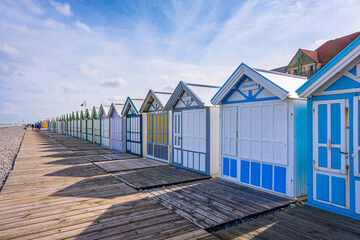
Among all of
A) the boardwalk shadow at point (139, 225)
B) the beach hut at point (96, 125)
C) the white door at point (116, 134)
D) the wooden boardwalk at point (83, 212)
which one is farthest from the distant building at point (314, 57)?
the boardwalk shadow at point (139, 225)

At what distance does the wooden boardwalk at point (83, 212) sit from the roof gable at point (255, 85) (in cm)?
392

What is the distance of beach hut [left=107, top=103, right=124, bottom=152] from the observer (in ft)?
52.8

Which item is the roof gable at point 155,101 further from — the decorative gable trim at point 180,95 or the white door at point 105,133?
the white door at point 105,133

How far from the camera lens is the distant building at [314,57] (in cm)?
2569

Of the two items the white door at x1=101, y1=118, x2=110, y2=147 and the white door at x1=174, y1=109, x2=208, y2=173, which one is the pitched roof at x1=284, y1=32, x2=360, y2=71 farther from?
the white door at x1=174, y1=109, x2=208, y2=173

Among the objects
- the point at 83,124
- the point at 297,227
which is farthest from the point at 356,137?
the point at 83,124

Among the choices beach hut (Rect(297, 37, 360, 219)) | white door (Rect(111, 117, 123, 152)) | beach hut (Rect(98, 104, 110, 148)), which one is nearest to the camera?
beach hut (Rect(297, 37, 360, 219))

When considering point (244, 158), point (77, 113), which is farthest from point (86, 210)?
point (77, 113)

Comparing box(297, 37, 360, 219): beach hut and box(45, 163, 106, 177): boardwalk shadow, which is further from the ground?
box(297, 37, 360, 219): beach hut

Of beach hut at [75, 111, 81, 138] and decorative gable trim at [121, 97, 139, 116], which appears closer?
decorative gable trim at [121, 97, 139, 116]

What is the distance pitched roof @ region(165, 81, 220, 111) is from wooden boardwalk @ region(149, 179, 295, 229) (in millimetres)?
2994

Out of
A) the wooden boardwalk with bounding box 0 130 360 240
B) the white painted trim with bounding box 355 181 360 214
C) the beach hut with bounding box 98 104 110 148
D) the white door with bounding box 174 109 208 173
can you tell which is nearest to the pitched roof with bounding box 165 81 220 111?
the white door with bounding box 174 109 208 173

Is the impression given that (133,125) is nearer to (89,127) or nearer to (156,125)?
(156,125)

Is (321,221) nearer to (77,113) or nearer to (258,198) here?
(258,198)
